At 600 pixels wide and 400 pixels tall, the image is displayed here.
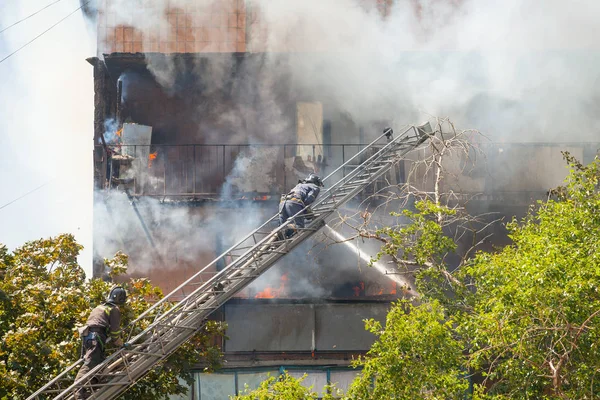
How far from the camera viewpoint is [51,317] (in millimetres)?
13180

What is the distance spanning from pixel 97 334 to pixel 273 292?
307 inches

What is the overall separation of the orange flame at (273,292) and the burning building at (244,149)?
0.9 inches

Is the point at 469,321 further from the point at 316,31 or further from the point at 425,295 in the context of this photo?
the point at 316,31

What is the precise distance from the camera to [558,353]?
38.7 ft

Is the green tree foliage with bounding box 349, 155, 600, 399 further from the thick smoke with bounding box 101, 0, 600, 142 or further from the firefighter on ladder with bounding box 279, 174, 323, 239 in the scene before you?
the thick smoke with bounding box 101, 0, 600, 142

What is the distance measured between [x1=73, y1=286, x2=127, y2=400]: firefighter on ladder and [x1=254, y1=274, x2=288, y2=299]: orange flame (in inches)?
286

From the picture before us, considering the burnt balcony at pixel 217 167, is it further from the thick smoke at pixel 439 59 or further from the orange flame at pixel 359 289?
the orange flame at pixel 359 289

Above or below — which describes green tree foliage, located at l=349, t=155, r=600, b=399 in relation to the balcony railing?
below

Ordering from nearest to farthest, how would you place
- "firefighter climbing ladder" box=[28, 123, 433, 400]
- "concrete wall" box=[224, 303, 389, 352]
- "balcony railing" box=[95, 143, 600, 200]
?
"firefighter climbing ladder" box=[28, 123, 433, 400] → "concrete wall" box=[224, 303, 389, 352] → "balcony railing" box=[95, 143, 600, 200]

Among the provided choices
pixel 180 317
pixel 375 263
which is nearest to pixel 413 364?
pixel 180 317

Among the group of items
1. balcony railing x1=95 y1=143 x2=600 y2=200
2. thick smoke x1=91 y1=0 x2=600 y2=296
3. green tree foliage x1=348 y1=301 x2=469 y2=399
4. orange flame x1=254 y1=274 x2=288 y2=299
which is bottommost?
green tree foliage x1=348 y1=301 x2=469 y2=399

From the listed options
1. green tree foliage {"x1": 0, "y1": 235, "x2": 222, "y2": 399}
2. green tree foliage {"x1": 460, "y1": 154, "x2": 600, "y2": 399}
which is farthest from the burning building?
green tree foliage {"x1": 460, "y1": 154, "x2": 600, "y2": 399}

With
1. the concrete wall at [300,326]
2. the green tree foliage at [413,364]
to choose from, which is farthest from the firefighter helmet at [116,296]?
the concrete wall at [300,326]

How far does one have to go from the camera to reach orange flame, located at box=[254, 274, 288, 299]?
18766 mm
